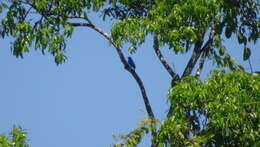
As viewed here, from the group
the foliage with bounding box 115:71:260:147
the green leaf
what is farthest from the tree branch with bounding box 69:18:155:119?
the foliage with bounding box 115:71:260:147

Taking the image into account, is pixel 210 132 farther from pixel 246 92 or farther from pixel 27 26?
pixel 27 26

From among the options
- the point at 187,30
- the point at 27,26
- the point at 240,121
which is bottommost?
the point at 240,121

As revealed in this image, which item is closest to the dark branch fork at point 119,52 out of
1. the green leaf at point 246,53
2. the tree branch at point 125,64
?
the tree branch at point 125,64

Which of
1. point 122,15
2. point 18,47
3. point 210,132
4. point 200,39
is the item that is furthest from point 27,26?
point 210,132

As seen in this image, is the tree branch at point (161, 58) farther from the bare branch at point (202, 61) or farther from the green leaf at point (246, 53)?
the green leaf at point (246, 53)

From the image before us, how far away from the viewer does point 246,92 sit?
583 inches

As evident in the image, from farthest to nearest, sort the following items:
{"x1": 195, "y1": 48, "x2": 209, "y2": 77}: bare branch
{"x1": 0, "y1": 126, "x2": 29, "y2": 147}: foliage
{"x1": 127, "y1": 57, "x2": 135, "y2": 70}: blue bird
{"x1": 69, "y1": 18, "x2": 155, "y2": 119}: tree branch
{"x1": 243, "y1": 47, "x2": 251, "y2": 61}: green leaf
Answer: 1. {"x1": 127, "y1": 57, "x2": 135, "y2": 70}: blue bird
2. {"x1": 69, "y1": 18, "x2": 155, "y2": 119}: tree branch
3. {"x1": 195, "y1": 48, "x2": 209, "y2": 77}: bare branch
4. {"x1": 243, "y1": 47, "x2": 251, "y2": 61}: green leaf
5. {"x1": 0, "y1": 126, "x2": 29, "y2": 147}: foliage

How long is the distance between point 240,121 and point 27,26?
5701mm

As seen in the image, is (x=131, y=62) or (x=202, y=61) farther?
(x=131, y=62)

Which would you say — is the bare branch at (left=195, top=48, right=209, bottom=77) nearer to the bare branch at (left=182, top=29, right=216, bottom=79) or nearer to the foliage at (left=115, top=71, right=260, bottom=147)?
the bare branch at (left=182, top=29, right=216, bottom=79)

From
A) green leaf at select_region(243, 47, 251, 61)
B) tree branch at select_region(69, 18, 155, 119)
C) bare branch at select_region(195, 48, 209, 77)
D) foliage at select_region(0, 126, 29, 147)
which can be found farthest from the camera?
tree branch at select_region(69, 18, 155, 119)

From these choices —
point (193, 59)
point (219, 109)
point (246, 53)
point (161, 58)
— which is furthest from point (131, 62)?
point (219, 109)

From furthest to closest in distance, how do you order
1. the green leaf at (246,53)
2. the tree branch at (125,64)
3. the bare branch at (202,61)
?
the tree branch at (125,64), the bare branch at (202,61), the green leaf at (246,53)

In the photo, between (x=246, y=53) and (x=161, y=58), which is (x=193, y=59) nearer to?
(x=161, y=58)
